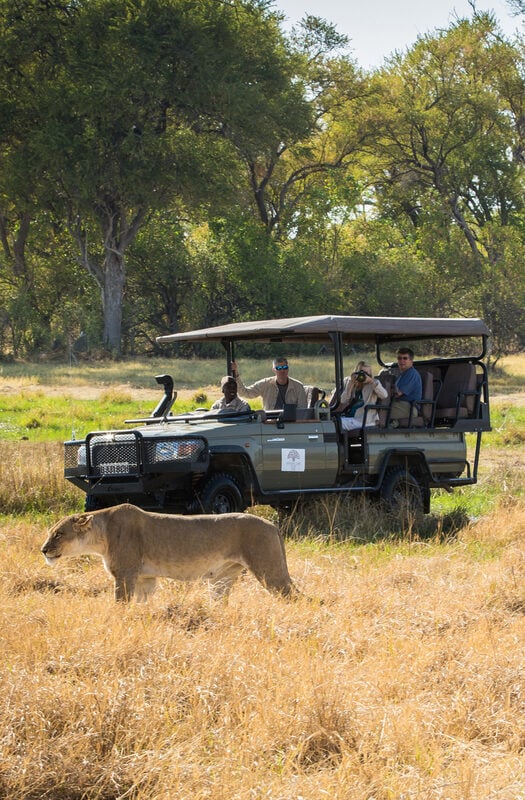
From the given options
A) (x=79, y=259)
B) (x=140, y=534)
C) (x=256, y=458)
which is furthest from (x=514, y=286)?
(x=140, y=534)

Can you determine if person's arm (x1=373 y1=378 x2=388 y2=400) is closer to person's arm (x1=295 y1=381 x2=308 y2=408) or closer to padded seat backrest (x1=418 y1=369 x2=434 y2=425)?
padded seat backrest (x1=418 y1=369 x2=434 y2=425)

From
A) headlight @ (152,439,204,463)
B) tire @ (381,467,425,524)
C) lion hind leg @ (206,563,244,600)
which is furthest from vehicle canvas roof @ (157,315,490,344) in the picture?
lion hind leg @ (206,563,244,600)

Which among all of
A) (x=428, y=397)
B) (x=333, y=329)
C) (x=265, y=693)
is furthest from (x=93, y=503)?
(x=265, y=693)

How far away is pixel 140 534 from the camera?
23.4ft

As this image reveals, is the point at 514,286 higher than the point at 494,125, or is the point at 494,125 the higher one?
the point at 494,125

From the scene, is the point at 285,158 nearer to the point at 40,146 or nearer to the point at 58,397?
the point at 40,146

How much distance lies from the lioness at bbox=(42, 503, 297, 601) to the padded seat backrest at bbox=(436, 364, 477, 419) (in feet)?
17.8

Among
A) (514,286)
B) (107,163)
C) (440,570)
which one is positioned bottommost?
(440,570)

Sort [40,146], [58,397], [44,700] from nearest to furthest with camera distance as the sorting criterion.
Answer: [44,700], [58,397], [40,146]

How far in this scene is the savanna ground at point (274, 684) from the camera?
15.0ft

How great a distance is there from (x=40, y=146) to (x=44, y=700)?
100ft

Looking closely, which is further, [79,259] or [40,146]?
[79,259]

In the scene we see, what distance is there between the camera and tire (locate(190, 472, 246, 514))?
9992 mm

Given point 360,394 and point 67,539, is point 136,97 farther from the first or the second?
point 67,539
